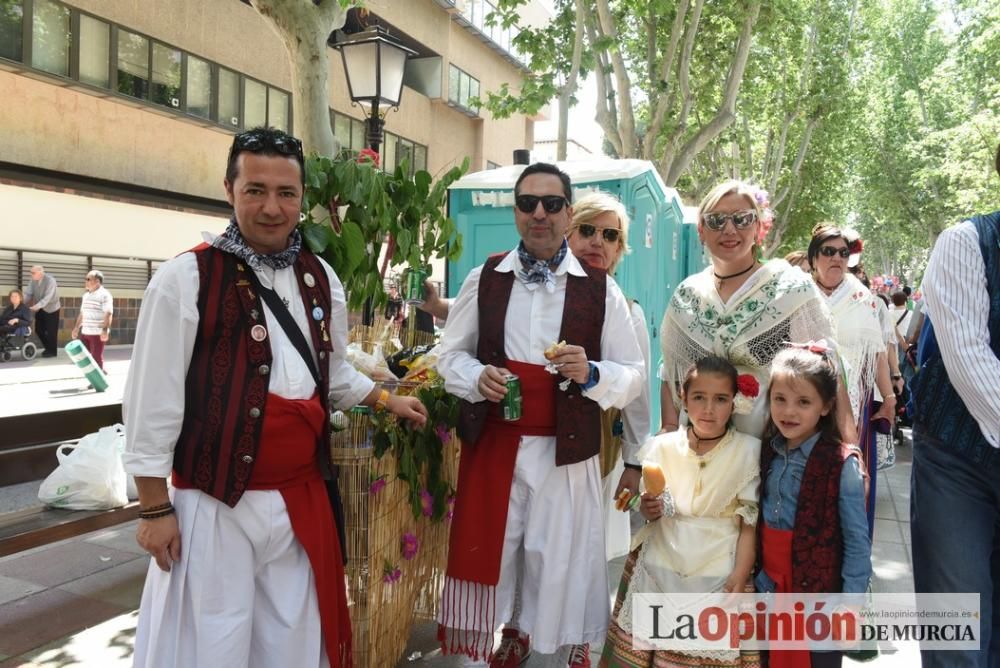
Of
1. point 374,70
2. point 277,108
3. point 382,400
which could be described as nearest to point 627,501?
point 382,400

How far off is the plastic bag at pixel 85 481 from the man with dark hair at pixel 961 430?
3472 millimetres

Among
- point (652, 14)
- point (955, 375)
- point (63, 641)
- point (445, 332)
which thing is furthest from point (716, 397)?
point (652, 14)

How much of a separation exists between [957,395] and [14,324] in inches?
619

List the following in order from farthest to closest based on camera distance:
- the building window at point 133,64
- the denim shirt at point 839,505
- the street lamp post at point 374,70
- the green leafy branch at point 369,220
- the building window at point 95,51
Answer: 1. the building window at point 133,64
2. the building window at point 95,51
3. the street lamp post at point 374,70
4. the green leafy branch at point 369,220
5. the denim shirt at point 839,505

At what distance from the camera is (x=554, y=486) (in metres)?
2.71

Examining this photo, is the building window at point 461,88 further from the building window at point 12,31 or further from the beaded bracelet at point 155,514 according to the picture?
the beaded bracelet at point 155,514

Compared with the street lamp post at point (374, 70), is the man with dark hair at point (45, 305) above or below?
below

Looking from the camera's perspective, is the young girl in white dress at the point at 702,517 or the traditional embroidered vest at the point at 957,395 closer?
the traditional embroidered vest at the point at 957,395

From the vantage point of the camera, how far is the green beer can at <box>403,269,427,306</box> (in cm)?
312

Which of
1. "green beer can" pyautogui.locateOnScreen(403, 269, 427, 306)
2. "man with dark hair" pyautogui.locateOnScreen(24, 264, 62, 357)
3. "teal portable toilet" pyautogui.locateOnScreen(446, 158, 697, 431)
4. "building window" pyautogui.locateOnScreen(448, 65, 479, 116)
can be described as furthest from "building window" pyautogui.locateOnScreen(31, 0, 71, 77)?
"green beer can" pyautogui.locateOnScreen(403, 269, 427, 306)

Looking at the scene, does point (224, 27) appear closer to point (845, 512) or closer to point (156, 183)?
point (156, 183)

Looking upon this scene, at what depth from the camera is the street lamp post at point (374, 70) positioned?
636 centimetres

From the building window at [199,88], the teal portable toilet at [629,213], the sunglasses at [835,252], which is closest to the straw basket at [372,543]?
the sunglasses at [835,252]

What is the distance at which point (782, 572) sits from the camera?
242 centimetres
